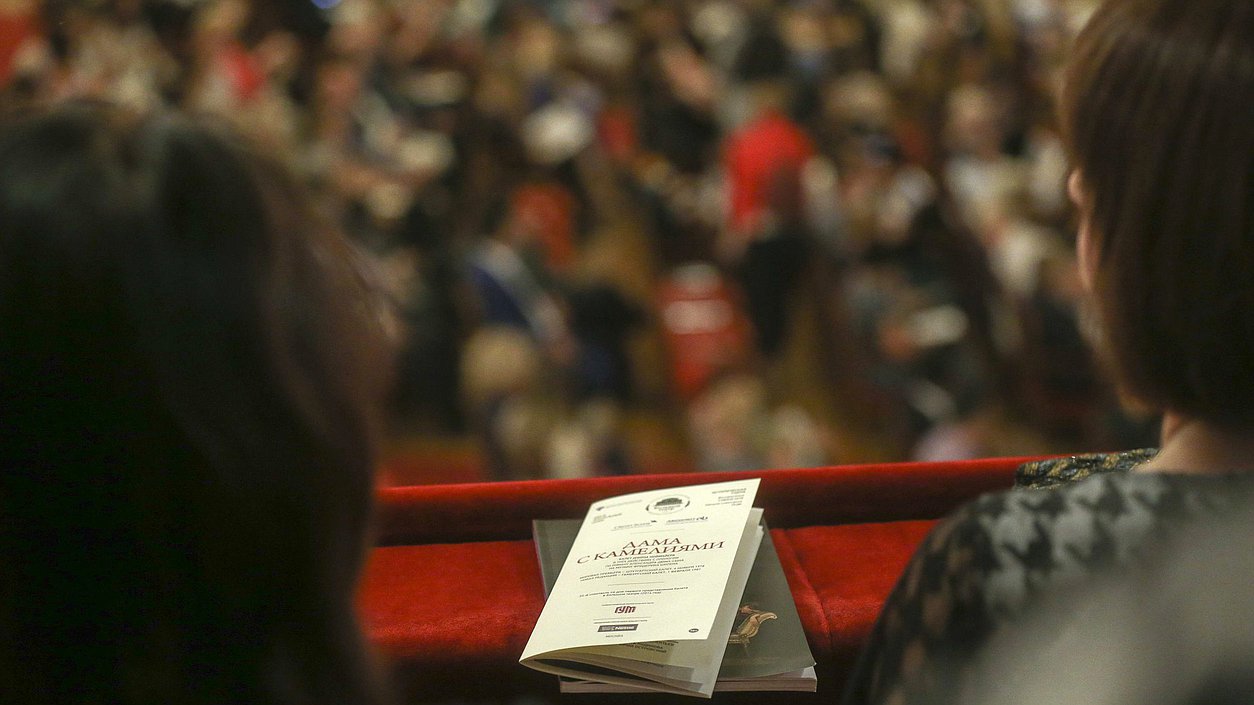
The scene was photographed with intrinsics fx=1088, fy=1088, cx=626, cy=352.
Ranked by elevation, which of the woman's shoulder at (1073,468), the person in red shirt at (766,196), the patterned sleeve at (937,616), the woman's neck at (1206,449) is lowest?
the person in red shirt at (766,196)

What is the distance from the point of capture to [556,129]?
10.7ft

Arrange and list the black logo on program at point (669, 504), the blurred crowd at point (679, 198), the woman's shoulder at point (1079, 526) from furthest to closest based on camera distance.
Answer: the blurred crowd at point (679, 198), the black logo on program at point (669, 504), the woman's shoulder at point (1079, 526)

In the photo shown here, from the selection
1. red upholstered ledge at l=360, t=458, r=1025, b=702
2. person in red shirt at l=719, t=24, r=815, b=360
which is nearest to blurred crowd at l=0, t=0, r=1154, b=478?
person in red shirt at l=719, t=24, r=815, b=360

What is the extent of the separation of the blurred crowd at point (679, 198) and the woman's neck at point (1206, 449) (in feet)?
8.16

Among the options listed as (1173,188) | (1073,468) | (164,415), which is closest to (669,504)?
(1073,468)

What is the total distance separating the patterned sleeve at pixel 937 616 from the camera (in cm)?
72

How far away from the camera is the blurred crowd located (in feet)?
10.5

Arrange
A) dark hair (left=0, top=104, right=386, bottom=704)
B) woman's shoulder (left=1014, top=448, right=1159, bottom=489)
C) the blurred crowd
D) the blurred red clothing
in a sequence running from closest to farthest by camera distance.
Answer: dark hair (left=0, top=104, right=386, bottom=704) < woman's shoulder (left=1014, top=448, right=1159, bottom=489) < the blurred crowd < the blurred red clothing

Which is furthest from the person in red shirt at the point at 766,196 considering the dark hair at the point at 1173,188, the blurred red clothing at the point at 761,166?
the dark hair at the point at 1173,188

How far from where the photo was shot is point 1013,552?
2.35ft

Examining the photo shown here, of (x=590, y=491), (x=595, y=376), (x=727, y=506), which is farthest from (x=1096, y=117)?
(x=595, y=376)

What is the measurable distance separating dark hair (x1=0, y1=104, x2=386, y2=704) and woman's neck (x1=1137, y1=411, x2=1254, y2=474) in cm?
59

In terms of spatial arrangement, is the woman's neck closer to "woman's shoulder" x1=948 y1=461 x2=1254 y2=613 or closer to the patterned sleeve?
"woman's shoulder" x1=948 y1=461 x2=1254 y2=613

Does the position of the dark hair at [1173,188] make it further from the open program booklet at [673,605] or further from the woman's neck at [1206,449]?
the open program booklet at [673,605]
